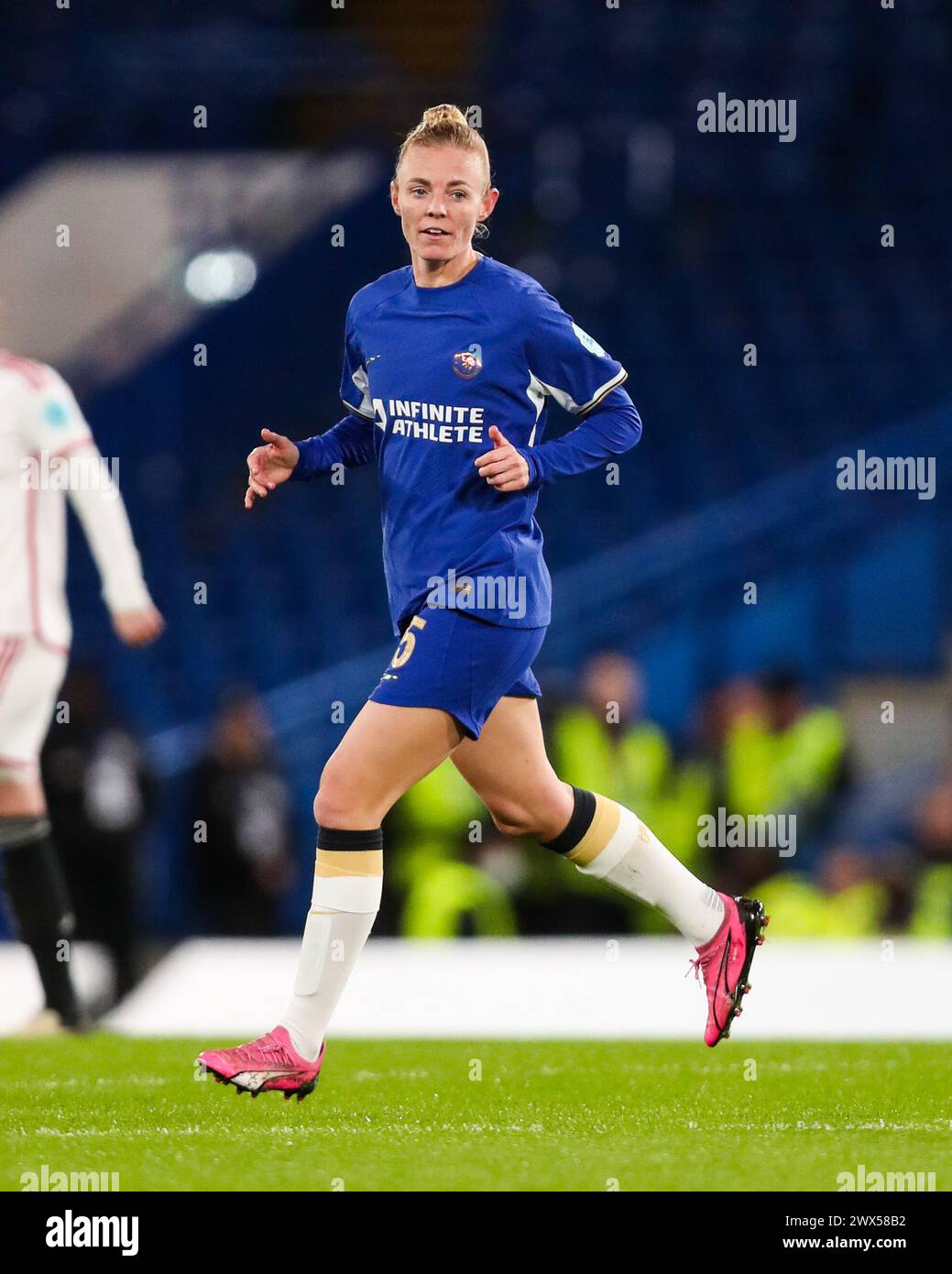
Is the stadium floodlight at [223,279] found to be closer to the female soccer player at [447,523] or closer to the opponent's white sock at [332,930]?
the female soccer player at [447,523]

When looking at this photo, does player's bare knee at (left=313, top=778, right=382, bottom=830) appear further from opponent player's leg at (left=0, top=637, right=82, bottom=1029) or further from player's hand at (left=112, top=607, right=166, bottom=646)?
opponent player's leg at (left=0, top=637, right=82, bottom=1029)

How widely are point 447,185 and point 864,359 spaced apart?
362 inches

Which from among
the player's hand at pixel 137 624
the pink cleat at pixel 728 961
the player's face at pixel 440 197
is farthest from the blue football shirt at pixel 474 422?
the player's hand at pixel 137 624

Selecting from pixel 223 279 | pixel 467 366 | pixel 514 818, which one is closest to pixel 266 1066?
pixel 514 818

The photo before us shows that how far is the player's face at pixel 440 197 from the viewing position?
4766 mm

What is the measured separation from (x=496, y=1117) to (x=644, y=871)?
718 mm

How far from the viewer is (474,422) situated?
477 centimetres

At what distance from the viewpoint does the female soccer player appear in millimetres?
4660

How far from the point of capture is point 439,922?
10102 millimetres

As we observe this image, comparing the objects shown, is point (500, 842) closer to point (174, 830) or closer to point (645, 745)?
point (645, 745)

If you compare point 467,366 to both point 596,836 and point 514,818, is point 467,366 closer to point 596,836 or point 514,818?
point 514,818

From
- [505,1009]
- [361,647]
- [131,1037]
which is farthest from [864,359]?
[131,1037]

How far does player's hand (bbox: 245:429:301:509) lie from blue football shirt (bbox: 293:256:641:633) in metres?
0.25

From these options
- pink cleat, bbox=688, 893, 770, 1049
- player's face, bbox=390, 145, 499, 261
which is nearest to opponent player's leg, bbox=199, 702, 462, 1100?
pink cleat, bbox=688, 893, 770, 1049
